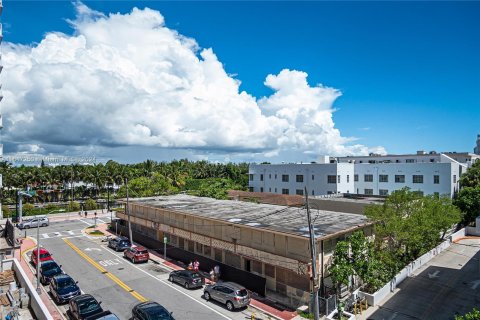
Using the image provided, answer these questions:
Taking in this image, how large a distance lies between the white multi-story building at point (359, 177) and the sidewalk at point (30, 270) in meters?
40.7

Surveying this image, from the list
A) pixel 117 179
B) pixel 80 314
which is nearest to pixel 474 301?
pixel 80 314

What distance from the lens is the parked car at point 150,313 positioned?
60.5 feet

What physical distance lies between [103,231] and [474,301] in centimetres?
4724

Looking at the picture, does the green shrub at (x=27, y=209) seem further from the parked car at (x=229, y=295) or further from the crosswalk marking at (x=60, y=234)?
the parked car at (x=229, y=295)

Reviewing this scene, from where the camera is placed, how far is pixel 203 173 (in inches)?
4513

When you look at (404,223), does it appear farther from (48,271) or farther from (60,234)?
(60,234)

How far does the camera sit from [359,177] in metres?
61.4

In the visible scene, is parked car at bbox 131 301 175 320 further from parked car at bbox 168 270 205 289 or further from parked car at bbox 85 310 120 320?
parked car at bbox 168 270 205 289

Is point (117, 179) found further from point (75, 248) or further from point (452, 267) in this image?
point (452, 267)

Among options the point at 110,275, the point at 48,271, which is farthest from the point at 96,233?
the point at 110,275

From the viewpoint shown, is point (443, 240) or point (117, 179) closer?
point (443, 240)

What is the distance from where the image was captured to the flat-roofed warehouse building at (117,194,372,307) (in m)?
22.5

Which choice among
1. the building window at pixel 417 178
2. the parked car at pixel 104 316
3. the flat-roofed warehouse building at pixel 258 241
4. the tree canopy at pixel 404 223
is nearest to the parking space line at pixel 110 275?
the parked car at pixel 104 316

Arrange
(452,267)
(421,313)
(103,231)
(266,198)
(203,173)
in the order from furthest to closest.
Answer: (203,173)
(266,198)
(103,231)
(452,267)
(421,313)
